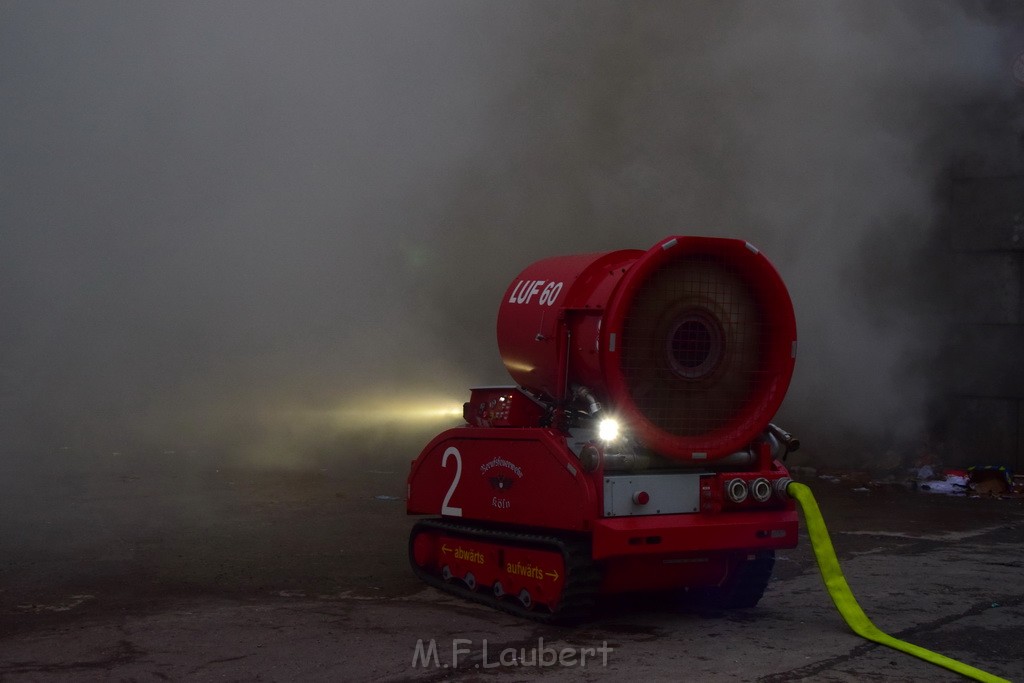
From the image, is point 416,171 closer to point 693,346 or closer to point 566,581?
point 693,346

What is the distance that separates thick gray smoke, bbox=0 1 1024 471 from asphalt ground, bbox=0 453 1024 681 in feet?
6.96

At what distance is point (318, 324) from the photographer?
37.5 feet

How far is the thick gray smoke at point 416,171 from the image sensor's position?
934 centimetres

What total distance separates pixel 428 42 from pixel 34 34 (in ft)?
10.2

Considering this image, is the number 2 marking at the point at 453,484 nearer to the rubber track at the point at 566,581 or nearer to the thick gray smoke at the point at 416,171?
the rubber track at the point at 566,581

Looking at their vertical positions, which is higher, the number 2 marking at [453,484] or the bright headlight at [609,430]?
the bright headlight at [609,430]

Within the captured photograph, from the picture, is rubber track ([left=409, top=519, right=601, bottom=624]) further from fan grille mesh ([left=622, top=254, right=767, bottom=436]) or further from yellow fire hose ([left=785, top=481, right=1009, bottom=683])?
yellow fire hose ([left=785, top=481, right=1009, bottom=683])

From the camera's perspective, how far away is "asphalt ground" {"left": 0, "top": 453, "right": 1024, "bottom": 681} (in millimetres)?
4688

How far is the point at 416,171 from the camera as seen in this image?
1050 centimetres

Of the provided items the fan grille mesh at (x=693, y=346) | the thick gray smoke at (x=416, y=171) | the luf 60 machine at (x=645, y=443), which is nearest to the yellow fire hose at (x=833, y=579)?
the luf 60 machine at (x=645, y=443)

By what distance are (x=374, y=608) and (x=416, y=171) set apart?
5.45m

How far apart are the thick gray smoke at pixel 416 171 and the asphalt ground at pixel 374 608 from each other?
212cm

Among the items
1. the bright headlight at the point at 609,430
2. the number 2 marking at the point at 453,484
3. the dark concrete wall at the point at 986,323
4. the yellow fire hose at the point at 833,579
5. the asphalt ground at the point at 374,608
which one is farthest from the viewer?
the dark concrete wall at the point at 986,323

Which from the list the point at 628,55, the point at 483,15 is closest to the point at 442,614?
the point at 483,15
